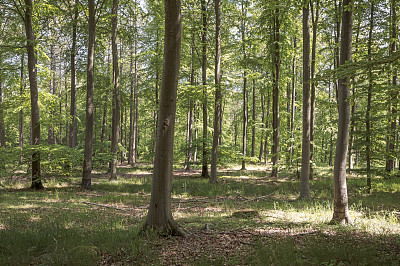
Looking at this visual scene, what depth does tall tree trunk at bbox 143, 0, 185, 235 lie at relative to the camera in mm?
5859

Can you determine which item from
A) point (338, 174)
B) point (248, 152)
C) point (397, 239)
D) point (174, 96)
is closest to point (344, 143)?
point (338, 174)

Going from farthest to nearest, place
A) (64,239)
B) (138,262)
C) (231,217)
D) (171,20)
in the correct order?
(231,217) → (171,20) → (64,239) → (138,262)

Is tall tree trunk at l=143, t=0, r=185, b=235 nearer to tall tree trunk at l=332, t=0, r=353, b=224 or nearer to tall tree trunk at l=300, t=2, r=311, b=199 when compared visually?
tall tree trunk at l=332, t=0, r=353, b=224

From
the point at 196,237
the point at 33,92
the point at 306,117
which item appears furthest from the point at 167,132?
the point at 33,92

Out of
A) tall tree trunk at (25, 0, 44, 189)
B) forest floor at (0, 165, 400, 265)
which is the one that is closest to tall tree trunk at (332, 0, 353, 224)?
forest floor at (0, 165, 400, 265)

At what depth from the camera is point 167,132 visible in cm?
585

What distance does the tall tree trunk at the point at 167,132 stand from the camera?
5.86 m

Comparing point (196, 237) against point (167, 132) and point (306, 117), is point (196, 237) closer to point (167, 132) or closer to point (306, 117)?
point (167, 132)

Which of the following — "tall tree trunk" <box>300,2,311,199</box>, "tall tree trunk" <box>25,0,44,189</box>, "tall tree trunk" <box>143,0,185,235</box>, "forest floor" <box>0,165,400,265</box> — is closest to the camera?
"forest floor" <box>0,165,400,265</box>

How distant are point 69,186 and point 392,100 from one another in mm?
15205

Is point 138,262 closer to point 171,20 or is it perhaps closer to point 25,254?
point 25,254

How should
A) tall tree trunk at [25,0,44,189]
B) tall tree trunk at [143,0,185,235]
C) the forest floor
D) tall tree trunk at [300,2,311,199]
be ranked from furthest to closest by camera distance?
tall tree trunk at [25,0,44,189] → tall tree trunk at [300,2,311,199] → tall tree trunk at [143,0,185,235] → the forest floor

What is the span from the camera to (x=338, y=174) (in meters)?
7.01

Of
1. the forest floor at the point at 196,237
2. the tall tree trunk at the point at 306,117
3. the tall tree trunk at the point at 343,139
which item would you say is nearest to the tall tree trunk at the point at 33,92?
the forest floor at the point at 196,237
